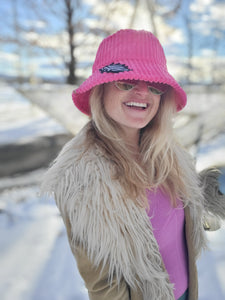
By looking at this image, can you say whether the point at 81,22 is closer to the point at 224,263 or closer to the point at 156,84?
the point at 156,84

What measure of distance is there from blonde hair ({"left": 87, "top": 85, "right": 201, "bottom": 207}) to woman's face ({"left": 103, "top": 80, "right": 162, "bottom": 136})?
0.04 meters

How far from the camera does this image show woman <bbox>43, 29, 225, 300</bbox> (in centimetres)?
70

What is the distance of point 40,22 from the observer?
3.62 metres

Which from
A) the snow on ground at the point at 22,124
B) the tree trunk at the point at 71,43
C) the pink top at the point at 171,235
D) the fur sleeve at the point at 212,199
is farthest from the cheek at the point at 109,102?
the tree trunk at the point at 71,43

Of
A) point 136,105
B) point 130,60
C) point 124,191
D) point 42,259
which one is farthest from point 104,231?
point 42,259

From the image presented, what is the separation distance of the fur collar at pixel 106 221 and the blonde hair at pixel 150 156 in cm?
4

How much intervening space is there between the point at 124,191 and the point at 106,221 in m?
0.12

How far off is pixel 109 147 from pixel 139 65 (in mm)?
304

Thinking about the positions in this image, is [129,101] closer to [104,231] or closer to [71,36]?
[104,231]

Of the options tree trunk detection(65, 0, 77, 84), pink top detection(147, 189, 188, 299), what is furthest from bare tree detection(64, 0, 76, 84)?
pink top detection(147, 189, 188, 299)

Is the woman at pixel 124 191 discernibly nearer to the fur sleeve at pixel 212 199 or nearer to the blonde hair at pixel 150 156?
the blonde hair at pixel 150 156

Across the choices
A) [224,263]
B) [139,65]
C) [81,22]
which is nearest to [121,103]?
[139,65]

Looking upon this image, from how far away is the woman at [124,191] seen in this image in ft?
2.30

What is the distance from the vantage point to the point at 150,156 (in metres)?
0.92
